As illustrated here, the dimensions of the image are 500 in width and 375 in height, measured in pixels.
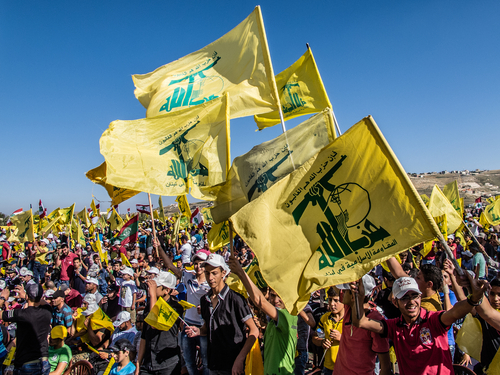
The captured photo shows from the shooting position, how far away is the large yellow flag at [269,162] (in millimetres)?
3619

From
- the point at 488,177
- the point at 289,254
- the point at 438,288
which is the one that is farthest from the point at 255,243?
the point at 488,177

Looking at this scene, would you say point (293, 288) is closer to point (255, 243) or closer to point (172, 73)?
point (255, 243)

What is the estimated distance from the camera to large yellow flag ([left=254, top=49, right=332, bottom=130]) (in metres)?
6.14

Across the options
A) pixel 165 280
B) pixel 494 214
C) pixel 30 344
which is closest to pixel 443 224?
pixel 165 280

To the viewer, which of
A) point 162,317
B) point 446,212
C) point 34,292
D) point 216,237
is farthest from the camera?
point 446,212

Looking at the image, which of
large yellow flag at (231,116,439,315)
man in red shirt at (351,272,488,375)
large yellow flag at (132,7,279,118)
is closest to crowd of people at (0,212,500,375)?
man in red shirt at (351,272,488,375)

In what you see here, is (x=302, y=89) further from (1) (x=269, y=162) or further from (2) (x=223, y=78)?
(1) (x=269, y=162)

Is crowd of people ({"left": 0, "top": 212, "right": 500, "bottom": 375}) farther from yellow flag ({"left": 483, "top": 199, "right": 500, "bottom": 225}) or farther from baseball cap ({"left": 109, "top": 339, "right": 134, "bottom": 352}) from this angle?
yellow flag ({"left": 483, "top": 199, "right": 500, "bottom": 225})

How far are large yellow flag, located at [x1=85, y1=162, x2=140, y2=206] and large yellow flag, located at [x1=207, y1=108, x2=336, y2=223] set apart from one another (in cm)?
188

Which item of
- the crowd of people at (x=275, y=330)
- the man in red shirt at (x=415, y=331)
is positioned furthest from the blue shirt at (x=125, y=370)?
the man in red shirt at (x=415, y=331)

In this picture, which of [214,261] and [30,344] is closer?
[214,261]

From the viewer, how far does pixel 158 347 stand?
4773 millimetres

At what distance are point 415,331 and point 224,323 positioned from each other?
1983mm

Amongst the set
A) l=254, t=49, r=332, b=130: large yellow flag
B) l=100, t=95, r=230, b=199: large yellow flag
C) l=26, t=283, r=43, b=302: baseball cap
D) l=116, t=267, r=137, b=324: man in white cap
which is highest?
l=254, t=49, r=332, b=130: large yellow flag
